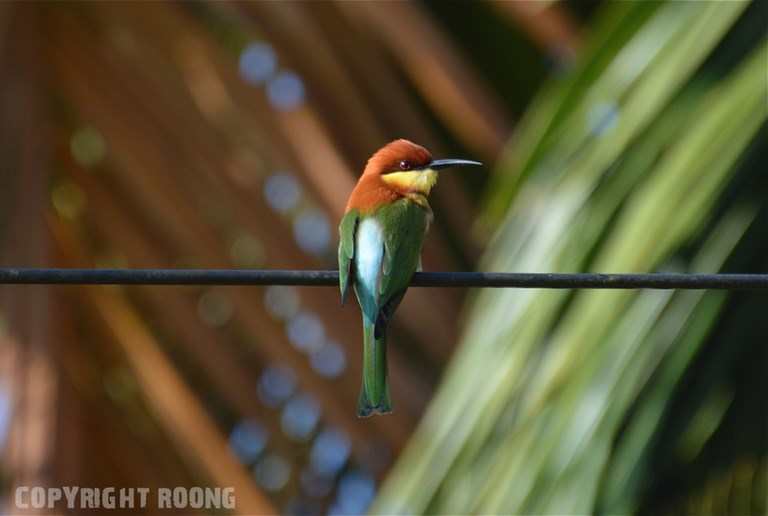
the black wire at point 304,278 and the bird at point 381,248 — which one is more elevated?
the bird at point 381,248

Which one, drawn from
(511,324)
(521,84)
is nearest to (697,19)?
(511,324)

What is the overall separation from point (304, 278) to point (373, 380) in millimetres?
901

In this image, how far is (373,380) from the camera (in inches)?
149

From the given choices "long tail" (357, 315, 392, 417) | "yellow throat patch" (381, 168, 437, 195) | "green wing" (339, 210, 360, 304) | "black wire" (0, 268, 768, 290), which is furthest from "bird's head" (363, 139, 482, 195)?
"black wire" (0, 268, 768, 290)

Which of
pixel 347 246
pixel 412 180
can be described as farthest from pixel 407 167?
pixel 347 246

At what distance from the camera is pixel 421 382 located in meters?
6.54

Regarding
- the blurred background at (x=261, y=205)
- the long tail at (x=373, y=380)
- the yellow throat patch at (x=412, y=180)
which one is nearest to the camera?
the long tail at (x=373, y=380)

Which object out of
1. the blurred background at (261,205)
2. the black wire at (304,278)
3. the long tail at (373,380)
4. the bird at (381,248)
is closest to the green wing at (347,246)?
the bird at (381,248)

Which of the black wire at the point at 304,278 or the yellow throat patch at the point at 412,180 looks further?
the yellow throat patch at the point at 412,180

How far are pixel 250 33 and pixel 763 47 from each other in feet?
10.9

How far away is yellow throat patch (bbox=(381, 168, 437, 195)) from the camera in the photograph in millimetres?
4316

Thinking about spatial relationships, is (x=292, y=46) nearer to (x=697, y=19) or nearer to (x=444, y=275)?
(x=697, y=19)

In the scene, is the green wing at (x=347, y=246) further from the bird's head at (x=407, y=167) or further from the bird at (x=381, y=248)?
the bird's head at (x=407, y=167)

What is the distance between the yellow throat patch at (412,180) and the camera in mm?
4316
